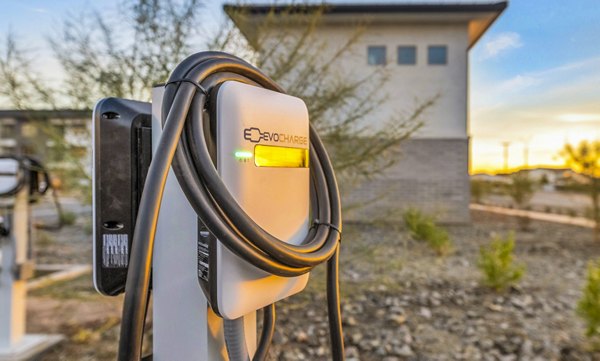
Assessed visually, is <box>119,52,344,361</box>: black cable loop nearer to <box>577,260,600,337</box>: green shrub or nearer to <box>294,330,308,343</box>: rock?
<box>294,330,308,343</box>: rock

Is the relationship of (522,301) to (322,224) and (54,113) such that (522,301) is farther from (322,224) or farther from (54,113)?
(54,113)

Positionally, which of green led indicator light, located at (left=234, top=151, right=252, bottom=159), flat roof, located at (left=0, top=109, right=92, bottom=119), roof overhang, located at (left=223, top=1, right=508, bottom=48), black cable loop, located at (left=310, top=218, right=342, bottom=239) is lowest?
black cable loop, located at (left=310, top=218, right=342, bottom=239)

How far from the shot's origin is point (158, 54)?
2.36 m

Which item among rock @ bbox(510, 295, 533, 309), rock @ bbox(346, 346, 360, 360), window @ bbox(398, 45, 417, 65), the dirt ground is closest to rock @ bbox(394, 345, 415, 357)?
the dirt ground

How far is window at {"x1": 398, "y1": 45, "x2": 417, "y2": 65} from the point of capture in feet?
26.8

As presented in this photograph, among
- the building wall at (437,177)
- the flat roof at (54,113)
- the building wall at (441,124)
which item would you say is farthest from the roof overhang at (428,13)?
the flat roof at (54,113)

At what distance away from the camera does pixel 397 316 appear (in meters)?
2.96

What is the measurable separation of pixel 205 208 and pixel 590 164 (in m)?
7.33

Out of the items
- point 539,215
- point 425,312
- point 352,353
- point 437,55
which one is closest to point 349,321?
point 352,353

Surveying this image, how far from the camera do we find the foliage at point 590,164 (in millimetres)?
6273

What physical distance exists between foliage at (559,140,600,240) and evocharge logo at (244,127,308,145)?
6871 mm

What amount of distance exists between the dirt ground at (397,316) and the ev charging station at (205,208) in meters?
1.74

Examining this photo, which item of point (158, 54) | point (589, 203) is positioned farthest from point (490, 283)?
point (589, 203)

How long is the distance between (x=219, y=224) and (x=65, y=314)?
9.59 feet
